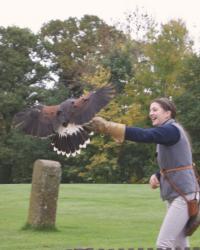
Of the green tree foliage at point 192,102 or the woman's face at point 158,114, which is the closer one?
the woman's face at point 158,114

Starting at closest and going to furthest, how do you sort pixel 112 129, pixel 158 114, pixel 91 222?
pixel 112 129, pixel 158 114, pixel 91 222

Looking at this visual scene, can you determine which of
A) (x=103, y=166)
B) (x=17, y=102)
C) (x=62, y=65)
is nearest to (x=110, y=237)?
(x=103, y=166)

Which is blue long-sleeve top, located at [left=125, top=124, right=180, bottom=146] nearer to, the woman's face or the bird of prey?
the woman's face

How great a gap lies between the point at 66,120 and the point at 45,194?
7.32 meters

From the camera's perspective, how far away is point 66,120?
7199mm

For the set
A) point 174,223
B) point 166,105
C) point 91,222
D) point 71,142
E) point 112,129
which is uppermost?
point 166,105

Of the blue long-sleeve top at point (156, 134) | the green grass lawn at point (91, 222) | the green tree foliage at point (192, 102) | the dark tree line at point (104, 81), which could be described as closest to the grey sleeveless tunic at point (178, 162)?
the blue long-sleeve top at point (156, 134)

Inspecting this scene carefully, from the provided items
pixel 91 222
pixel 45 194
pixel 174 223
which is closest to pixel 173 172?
pixel 174 223

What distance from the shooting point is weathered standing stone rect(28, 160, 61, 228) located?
14289 millimetres

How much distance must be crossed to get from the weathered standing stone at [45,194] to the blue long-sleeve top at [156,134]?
23.6ft

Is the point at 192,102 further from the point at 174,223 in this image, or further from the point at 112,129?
the point at 112,129

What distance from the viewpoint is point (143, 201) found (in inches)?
826

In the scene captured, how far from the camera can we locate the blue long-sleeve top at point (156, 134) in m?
6.86

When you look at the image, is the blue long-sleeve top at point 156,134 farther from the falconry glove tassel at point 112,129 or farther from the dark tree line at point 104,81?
the dark tree line at point 104,81
